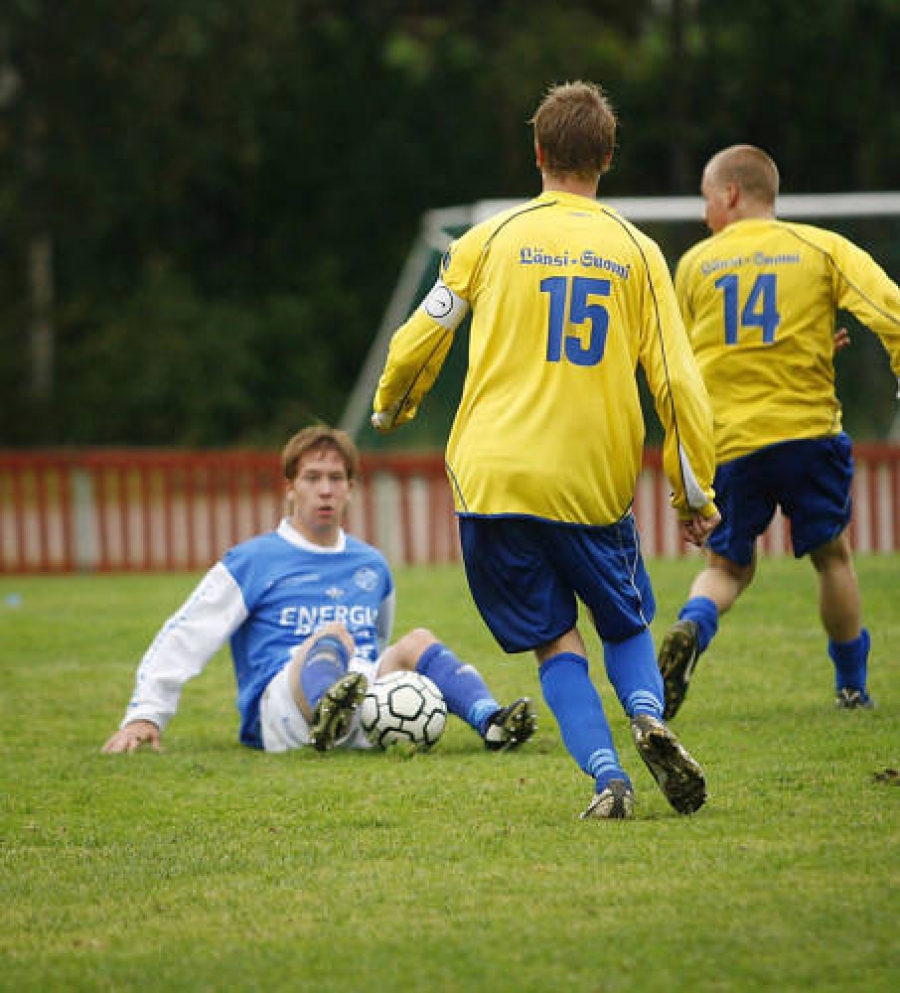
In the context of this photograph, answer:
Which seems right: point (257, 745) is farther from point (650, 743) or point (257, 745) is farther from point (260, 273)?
point (260, 273)

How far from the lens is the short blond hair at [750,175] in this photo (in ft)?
23.3

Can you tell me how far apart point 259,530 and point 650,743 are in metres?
11.5

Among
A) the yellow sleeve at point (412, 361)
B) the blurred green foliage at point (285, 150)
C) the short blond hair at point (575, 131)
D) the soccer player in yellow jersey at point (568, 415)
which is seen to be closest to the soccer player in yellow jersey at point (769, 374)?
the soccer player in yellow jersey at point (568, 415)

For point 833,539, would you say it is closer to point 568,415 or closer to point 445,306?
point 568,415

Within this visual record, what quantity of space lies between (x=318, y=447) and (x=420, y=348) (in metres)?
1.97

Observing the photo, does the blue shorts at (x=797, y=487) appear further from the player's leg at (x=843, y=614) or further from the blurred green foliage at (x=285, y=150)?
the blurred green foliage at (x=285, y=150)

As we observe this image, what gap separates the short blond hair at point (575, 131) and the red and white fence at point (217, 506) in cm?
991

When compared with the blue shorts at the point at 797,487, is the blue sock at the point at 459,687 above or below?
below

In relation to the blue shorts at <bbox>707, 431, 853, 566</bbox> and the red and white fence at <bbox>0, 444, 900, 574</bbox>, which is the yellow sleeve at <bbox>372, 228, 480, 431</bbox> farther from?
the red and white fence at <bbox>0, 444, 900, 574</bbox>

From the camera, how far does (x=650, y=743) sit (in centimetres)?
489

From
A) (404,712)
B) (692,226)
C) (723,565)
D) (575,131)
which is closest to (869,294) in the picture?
(723,565)

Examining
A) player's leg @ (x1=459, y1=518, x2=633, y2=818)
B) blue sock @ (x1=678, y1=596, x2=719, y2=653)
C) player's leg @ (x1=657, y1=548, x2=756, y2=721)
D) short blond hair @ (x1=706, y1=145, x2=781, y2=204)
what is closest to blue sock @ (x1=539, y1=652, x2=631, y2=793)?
player's leg @ (x1=459, y1=518, x2=633, y2=818)

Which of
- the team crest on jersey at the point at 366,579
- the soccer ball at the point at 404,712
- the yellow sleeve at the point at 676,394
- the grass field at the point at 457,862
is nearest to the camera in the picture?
the grass field at the point at 457,862

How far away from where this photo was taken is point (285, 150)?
34.4 meters
